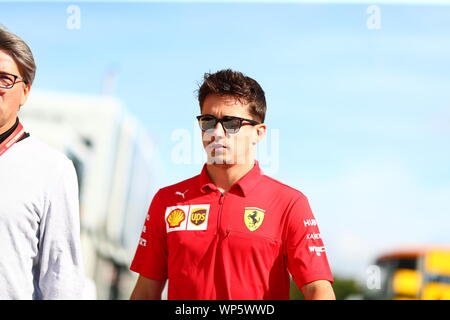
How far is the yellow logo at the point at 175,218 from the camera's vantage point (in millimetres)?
2820

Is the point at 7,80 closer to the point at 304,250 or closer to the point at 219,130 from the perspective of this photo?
the point at 219,130

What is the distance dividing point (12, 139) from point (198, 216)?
0.88 metres

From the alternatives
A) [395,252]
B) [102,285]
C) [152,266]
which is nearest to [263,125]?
[152,266]

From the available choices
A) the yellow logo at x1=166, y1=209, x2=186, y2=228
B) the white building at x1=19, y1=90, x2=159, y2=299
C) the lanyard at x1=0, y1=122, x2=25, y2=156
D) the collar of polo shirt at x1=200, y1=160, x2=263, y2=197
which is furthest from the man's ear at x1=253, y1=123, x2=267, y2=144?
the white building at x1=19, y1=90, x2=159, y2=299

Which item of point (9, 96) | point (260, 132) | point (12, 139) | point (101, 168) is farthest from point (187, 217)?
point (101, 168)

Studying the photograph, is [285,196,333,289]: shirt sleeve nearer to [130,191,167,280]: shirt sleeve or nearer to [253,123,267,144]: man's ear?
[253,123,267,144]: man's ear

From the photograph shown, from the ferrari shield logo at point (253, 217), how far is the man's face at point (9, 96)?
3.66ft

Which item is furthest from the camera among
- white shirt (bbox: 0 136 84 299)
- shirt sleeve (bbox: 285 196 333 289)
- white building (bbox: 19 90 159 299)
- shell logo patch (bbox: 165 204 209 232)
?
white building (bbox: 19 90 159 299)

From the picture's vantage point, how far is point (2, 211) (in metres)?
2.54

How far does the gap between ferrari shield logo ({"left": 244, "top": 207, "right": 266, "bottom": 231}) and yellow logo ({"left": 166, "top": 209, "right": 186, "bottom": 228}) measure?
287 mm

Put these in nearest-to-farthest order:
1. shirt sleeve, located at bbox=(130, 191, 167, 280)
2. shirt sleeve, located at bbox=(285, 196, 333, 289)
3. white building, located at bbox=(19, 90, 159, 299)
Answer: shirt sleeve, located at bbox=(285, 196, 333, 289), shirt sleeve, located at bbox=(130, 191, 167, 280), white building, located at bbox=(19, 90, 159, 299)

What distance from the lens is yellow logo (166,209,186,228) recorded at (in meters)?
2.82

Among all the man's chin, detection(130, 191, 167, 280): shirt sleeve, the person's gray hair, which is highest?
the person's gray hair
